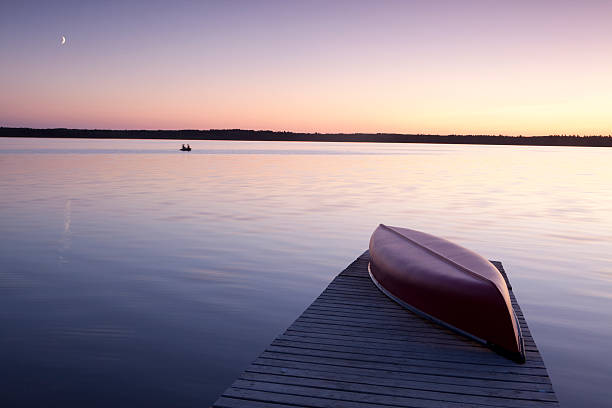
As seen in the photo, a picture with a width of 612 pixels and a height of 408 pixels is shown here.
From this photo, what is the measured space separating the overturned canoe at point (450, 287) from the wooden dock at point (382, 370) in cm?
19

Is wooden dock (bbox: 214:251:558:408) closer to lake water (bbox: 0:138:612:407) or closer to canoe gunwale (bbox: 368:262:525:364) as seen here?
canoe gunwale (bbox: 368:262:525:364)

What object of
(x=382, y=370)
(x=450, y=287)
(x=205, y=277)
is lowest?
(x=205, y=277)

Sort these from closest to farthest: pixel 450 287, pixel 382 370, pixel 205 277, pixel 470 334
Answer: pixel 382 370
pixel 470 334
pixel 450 287
pixel 205 277

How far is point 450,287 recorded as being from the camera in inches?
263

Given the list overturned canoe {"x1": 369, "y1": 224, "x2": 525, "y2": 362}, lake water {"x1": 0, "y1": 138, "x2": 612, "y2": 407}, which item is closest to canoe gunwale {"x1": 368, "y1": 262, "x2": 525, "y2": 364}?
overturned canoe {"x1": 369, "y1": 224, "x2": 525, "y2": 362}

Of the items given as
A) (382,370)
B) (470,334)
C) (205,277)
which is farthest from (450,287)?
(205,277)

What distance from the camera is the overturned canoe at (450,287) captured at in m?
5.92

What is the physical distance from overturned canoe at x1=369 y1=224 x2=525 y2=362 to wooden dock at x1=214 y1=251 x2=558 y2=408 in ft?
0.61

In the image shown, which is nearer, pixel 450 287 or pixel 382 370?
pixel 382 370

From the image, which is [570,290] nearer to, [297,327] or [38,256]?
[297,327]

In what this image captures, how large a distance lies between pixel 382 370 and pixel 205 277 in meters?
6.31

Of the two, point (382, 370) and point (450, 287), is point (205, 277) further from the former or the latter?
point (382, 370)

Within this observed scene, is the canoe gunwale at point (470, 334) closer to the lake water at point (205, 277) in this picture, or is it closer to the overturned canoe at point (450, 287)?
the overturned canoe at point (450, 287)

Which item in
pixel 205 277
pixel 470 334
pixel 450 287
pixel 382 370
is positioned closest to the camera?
pixel 382 370
